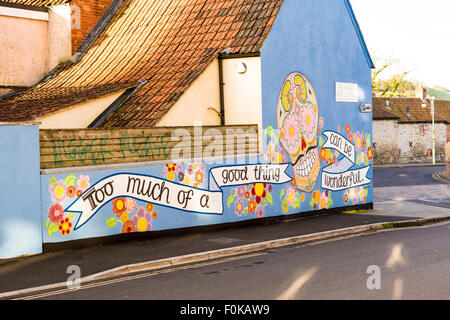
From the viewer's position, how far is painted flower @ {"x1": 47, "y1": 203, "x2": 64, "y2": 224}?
11820mm

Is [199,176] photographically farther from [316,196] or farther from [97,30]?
[97,30]

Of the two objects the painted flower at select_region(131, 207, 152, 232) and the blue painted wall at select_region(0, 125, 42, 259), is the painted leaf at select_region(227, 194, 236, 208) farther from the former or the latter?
the blue painted wall at select_region(0, 125, 42, 259)

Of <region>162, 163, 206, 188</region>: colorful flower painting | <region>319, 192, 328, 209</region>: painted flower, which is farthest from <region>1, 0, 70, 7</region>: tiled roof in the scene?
<region>319, 192, 328, 209</region>: painted flower

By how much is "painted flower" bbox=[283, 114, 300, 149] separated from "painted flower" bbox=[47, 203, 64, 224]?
6.71 m

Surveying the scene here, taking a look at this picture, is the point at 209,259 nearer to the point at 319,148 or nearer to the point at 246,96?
the point at 246,96

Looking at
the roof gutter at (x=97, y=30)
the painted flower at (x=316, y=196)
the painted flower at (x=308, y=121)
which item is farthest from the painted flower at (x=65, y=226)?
the roof gutter at (x=97, y=30)

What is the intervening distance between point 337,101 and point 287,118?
7.98ft

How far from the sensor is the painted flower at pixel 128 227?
42.5ft

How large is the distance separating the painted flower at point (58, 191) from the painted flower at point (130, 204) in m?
1.44

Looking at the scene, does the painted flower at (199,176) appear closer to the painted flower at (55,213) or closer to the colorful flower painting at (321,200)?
the painted flower at (55,213)

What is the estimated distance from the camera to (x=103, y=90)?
16.6 m

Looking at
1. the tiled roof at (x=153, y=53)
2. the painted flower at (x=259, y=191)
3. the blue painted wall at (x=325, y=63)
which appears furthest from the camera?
the blue painted wall at (x=325, y=63)

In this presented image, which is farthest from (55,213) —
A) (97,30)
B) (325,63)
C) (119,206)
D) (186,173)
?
(97,30)
